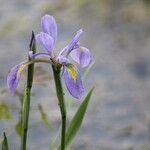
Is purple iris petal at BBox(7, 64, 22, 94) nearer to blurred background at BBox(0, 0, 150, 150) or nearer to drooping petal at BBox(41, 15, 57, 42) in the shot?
drooping petal at BBox(41, 15, 57, 42)

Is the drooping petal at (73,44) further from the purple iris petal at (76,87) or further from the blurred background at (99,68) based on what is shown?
the blurred background at (99,68)

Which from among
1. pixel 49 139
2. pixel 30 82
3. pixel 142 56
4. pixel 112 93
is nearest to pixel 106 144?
pixel 49 139

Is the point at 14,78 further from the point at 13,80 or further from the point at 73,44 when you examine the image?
the point at 73,44

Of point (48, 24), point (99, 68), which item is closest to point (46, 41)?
point (48, 24)

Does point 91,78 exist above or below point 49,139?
above

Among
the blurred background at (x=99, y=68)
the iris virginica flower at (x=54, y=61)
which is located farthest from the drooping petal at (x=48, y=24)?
the blurred background at (x=99, y=68)

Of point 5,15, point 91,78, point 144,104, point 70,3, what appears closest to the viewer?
point 144,104

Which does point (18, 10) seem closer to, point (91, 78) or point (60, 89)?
point (91, 78)
